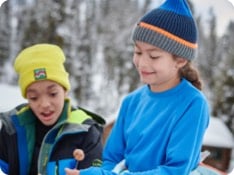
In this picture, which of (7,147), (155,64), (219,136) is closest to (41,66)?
(7,147)

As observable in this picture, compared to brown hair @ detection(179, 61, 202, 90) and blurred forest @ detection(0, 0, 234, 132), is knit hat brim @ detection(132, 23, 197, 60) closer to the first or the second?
brown hair @ detection(179, 61, 202, 90)

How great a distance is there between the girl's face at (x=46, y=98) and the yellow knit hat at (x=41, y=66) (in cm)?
2

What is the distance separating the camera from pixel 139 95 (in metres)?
1.17

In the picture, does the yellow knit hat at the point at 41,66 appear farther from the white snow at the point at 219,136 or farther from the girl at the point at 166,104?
the white snow at the point at 219,136

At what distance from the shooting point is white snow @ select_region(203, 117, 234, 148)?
9991mm

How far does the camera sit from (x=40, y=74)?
1.27 metres

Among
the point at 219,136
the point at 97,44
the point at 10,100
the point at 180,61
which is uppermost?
the point at 97,44

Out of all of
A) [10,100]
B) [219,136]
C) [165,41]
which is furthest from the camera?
[219,136]

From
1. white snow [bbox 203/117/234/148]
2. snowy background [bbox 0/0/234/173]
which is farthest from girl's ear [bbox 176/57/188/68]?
white snow [bbox 203/117/234/148]

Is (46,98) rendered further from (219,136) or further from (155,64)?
(219,136)

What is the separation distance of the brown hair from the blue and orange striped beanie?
45 mm

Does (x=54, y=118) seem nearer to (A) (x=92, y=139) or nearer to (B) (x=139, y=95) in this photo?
(A) (x=92, y=139)

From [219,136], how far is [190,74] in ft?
31.1

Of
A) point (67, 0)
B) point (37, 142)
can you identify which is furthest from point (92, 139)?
point (67, 0)
